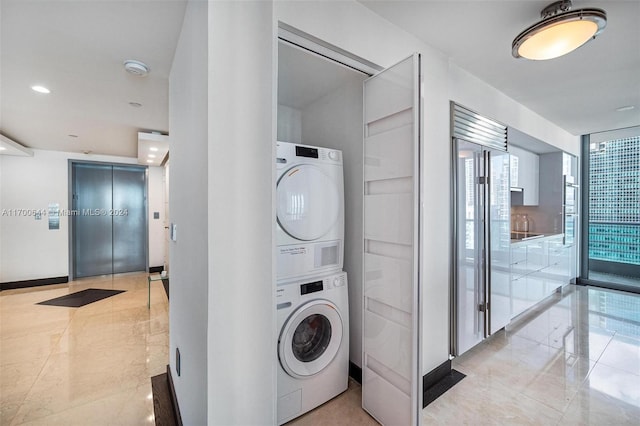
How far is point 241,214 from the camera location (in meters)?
1.11

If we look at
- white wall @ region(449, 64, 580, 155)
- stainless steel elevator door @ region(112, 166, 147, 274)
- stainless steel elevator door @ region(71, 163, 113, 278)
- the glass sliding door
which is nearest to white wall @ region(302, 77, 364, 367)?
white wall @ region(449, 64, 580, 155)

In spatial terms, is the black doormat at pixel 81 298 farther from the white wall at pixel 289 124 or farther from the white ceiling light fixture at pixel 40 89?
the white wall at pixel 289 124

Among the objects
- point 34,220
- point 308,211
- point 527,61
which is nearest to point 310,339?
point 308,211

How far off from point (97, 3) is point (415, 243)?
2071 millimetres

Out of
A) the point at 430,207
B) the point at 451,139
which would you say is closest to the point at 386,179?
the point at 430,207

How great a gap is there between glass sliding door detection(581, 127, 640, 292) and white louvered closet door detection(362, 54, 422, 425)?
15.7 feet

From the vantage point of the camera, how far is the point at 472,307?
2.32 meters

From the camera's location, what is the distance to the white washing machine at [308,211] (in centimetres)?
175

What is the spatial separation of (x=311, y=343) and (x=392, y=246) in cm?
95

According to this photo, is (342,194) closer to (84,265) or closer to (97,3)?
(97,3)

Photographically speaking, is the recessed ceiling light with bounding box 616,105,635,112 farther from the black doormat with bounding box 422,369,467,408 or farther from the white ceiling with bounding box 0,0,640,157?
the black doormat with bounding box 422,369,467,408

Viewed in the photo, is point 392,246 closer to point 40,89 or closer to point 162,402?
point 162,402

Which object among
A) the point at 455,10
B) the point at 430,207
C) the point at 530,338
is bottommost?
the point at 530,338

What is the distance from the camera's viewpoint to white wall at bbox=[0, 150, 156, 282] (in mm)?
4410
